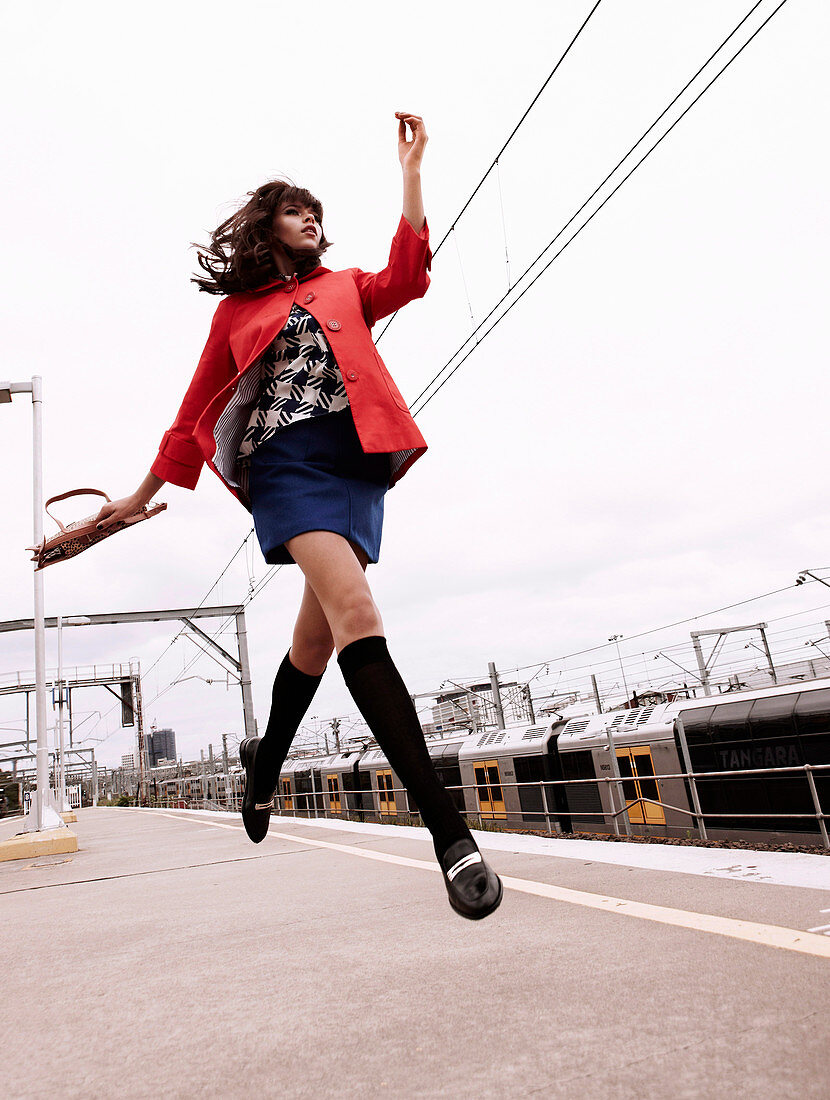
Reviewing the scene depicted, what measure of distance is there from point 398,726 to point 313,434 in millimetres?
611

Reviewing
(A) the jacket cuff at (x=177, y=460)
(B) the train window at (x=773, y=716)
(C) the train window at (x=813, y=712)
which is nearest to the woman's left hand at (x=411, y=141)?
(A) the jacket cuff at (x=177, y=460)

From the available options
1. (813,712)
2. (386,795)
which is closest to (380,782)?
(386,795)

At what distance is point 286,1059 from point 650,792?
12322mm

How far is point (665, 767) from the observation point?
39.4 feet

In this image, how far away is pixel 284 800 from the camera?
89.3 ft

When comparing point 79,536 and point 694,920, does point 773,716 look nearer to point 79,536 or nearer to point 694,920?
point 694,920

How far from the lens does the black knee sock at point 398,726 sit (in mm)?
1340

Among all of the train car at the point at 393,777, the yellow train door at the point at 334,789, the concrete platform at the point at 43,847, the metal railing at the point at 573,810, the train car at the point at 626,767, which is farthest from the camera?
the yellow train door at the point at 334,789

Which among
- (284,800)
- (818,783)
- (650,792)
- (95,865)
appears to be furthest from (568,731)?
(284,800)

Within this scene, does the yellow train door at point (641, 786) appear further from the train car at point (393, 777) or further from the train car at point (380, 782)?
the train car at point (380, 782)

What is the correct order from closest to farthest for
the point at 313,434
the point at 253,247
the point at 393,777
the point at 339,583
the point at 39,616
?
the point at 339,583, the point at 313,434, the point at 253,247, the point at 39,616, the point at 393,777

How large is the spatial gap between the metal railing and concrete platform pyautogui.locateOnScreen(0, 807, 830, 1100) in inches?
121

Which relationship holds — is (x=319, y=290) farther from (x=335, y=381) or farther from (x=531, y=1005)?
(x=531, y=1005)

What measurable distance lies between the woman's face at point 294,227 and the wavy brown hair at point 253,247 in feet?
0.04
